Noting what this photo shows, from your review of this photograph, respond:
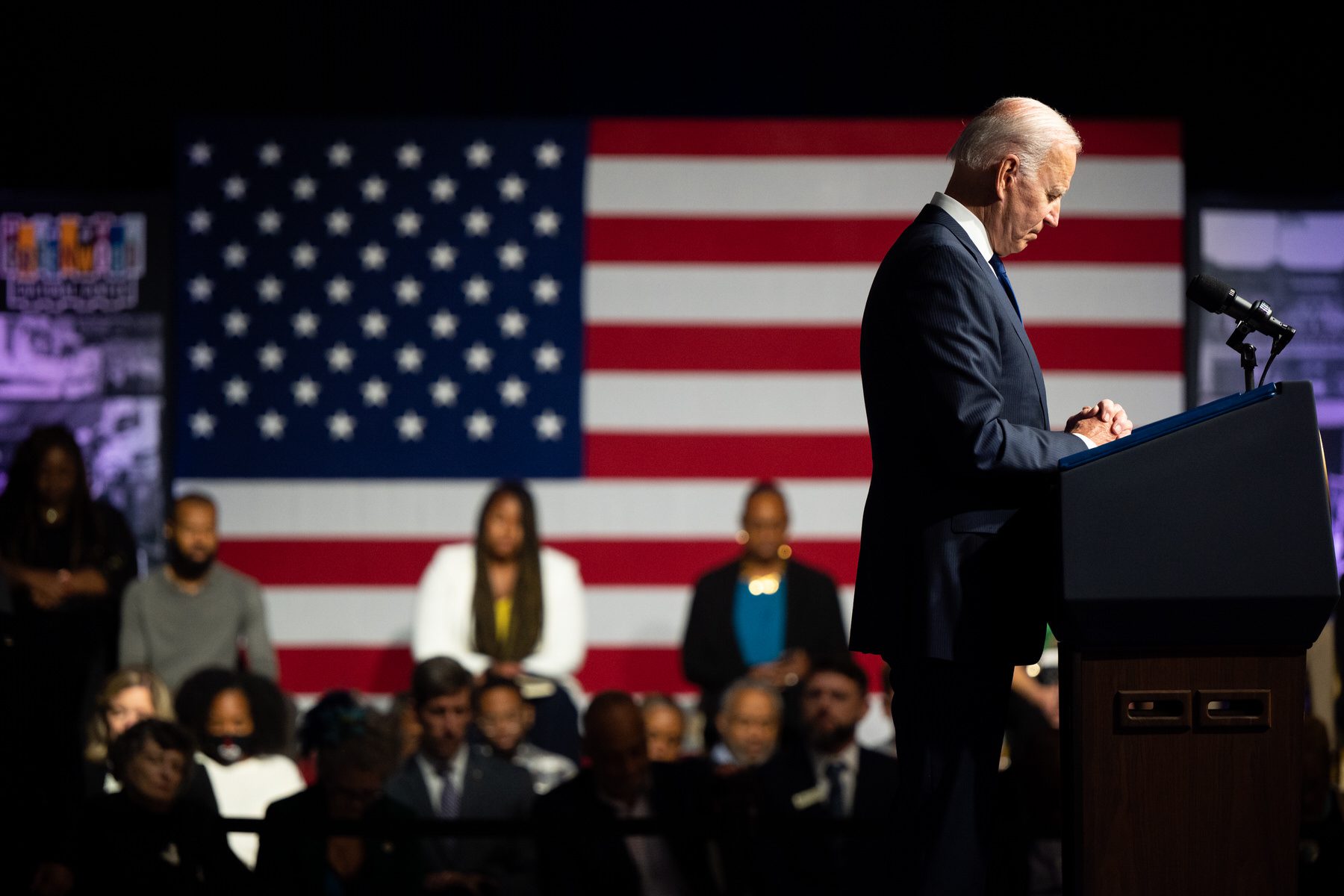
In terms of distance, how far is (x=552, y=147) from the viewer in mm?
6168

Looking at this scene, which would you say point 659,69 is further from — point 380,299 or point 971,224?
point 971,224

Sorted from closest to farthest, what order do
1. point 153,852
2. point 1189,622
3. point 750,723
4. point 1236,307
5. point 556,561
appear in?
point 1189,622 → point 1236,307 → point 153,852 → point 750,723 → point 556,561

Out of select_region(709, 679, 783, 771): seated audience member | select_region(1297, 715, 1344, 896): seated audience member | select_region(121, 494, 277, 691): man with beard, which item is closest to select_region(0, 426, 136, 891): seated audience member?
select_region(121, 494, 277, 691): man with beard

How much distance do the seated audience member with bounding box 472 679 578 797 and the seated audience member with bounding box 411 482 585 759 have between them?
0.55 metres

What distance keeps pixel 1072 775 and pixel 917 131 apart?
465 cm

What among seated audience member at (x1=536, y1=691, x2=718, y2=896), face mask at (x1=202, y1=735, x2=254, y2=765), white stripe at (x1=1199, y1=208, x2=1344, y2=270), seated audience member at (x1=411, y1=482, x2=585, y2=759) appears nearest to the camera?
seated audience member at (x1=536, y1=691, x2=718, y2=896)

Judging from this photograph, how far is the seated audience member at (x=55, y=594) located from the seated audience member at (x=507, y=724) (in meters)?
1.37

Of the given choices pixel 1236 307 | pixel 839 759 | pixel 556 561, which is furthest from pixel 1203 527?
pixel 556 561

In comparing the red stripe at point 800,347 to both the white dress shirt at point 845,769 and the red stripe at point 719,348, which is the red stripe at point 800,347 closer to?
the red stripe at point 719,348

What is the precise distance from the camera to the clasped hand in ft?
6.52

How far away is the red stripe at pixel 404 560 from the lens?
20.1 ft

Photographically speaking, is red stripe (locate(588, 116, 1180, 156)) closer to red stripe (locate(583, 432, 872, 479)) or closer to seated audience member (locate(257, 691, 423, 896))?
red stripe (locate(583, 432, 872, 479))

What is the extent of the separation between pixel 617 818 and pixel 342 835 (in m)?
0.54

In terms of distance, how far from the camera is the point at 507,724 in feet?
14.9
